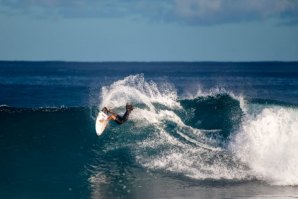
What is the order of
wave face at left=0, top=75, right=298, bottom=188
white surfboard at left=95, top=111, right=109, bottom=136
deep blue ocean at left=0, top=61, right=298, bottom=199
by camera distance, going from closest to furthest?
deep blue ocean at left=0, top=61, right=298, bottom=199
wave face at left=0, top=75, right=298, bottom=188
white surfboard at left=95, top=111, right=109, bottom=136

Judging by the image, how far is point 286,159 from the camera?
46.7ft

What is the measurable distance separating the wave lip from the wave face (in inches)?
1.0

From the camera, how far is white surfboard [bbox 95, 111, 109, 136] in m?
15.7

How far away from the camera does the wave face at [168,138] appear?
14375 mm

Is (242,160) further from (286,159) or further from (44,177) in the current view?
(44,177)

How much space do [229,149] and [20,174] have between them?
244 inches

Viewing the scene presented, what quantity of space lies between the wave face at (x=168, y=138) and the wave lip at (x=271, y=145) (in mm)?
25

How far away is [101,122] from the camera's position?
16.0 m

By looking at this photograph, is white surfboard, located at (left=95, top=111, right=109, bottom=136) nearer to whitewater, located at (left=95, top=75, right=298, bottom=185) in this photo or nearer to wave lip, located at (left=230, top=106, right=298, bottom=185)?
whitewater, located at (left=95, top=75, right=298, bottom=185)

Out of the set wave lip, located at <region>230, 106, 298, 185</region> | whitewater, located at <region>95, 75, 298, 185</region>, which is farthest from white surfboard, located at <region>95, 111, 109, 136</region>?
wave lip, located at <region>230, 106, 298, 185</region>

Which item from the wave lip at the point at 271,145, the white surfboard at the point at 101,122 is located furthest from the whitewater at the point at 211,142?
the white surfboard at the point at 101,122

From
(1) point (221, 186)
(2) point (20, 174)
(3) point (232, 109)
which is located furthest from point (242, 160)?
(2) point (20, 174)

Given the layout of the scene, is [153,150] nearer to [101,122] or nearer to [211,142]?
[101,122]

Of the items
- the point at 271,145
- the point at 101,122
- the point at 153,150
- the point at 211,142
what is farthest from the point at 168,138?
the point at 271,145
